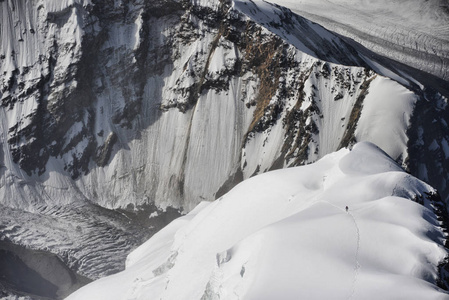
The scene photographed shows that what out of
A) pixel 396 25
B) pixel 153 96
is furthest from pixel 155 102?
pixel 396 25

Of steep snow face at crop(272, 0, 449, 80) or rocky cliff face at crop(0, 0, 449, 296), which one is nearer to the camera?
rocky cliff face at crop(0, 0, 449, 296)

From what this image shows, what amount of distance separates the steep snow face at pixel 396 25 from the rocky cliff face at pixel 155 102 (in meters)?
20.3

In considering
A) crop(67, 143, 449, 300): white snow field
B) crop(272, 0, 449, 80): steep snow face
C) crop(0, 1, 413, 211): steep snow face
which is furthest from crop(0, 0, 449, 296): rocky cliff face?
crop(67, 143, 449, 300): white snow field

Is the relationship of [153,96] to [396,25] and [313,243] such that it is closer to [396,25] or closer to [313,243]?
[396,25]

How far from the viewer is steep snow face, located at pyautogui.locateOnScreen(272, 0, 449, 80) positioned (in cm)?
10706

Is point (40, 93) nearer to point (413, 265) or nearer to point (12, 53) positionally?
point (12, 53)

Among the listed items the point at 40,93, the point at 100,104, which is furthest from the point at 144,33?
the point at 40,93

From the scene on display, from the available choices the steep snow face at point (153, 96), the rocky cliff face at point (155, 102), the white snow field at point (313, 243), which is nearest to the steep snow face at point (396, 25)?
the rocky cliff face at point (155, 102)

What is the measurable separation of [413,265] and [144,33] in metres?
75.1

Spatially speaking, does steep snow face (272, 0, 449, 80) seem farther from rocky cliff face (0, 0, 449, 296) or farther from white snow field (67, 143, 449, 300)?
white snow field (67, 143, 449, 300)

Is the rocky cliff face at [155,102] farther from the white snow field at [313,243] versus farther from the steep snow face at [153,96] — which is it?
the white snow field at [313,243]

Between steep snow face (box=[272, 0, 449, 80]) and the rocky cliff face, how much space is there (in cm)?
2025

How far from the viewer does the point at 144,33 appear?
9181 centimetres

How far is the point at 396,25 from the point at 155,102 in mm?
59998
